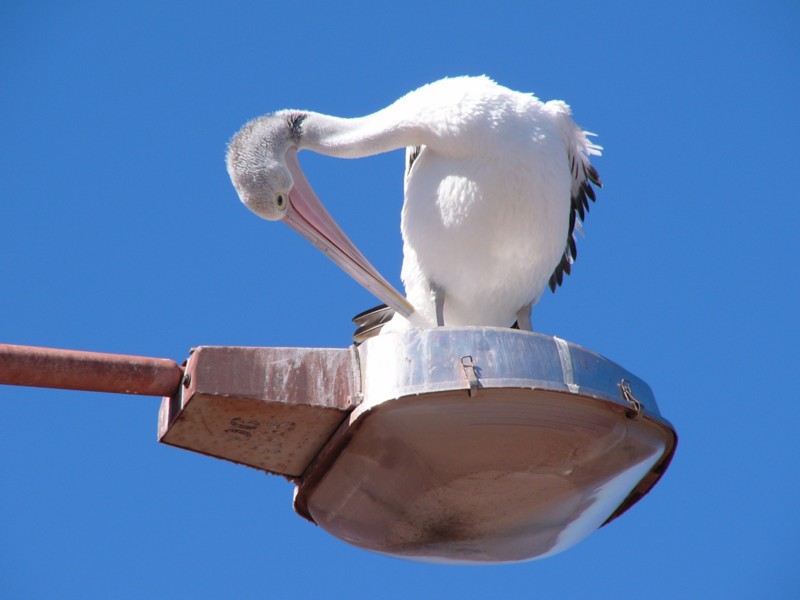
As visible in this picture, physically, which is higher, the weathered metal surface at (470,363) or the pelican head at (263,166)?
the pelican head at (263,166)

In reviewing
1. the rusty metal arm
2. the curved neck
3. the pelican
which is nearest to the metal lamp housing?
the rusty metal arm

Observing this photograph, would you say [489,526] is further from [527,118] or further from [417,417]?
[527,118]

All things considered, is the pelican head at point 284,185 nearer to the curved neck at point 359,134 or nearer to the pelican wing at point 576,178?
the curved neck at point 359,134

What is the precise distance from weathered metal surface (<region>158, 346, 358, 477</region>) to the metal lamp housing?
0.35 ft

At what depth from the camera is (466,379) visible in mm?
5930

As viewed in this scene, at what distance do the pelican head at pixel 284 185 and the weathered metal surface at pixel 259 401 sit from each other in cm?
340

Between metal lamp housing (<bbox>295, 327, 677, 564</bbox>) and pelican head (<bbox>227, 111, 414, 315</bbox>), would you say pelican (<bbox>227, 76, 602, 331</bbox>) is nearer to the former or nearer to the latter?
pelican head (<bbox>227, 111, 414, 315</bbox>)

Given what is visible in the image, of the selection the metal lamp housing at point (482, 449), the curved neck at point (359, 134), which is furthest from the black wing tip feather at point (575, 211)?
the metal lamp housing at point (482, 449)

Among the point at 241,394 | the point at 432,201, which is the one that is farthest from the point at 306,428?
the point at 432,201

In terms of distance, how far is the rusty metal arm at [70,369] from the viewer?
532cm

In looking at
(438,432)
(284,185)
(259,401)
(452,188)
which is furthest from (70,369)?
(284,185)

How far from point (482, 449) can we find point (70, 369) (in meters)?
2.01

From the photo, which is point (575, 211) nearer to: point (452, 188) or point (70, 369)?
point (452, 188)

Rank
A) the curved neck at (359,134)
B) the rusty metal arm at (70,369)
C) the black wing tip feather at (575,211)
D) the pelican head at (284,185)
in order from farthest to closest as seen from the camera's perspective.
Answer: the black wing tip feather at (575,211), the pelican head at (284,185), the curved neck at (359,134), the rusty metal arm at (70,369)
